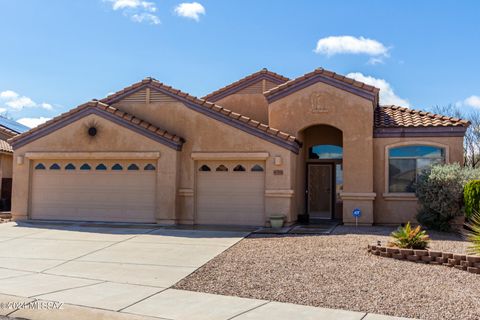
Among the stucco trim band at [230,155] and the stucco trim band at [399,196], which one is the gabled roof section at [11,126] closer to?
the stucco trim band at [230,155]

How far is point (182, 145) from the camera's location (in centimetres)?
1764

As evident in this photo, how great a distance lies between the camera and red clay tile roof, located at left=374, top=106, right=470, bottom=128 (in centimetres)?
1745

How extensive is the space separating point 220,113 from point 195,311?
35.1 ft

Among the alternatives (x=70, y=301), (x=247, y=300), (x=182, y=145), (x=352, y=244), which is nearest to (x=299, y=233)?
(x=352, y=244)

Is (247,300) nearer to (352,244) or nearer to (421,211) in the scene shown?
(352,244)

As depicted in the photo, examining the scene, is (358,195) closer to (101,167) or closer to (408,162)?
(408,162)

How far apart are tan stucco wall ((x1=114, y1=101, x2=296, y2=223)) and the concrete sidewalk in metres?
8.86

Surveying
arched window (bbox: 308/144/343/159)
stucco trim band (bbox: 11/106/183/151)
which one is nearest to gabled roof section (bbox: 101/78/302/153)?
stucco trim band (bbox: 11/106/183/151)

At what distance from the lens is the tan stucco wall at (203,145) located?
16711mm

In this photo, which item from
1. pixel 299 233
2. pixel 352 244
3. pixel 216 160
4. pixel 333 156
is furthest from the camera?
pixel 333 156

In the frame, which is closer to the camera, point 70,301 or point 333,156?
point 70,301

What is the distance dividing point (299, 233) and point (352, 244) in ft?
8.16

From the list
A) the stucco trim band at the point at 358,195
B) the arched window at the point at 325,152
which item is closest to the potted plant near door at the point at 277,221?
the stucco trim band at the point at 358,195

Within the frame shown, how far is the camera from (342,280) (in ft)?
29.5
